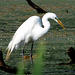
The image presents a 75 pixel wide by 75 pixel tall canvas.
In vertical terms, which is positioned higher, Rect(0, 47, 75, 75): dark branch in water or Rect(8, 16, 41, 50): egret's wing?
Rect(8, 16, 41, 50): egret's wing

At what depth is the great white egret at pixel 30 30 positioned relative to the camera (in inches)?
244

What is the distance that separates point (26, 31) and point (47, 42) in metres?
2.40

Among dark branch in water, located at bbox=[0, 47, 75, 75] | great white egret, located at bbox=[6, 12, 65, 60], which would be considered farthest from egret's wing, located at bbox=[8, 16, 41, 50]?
dark branch in water, located at bbox=[0, 47, 75, 75]

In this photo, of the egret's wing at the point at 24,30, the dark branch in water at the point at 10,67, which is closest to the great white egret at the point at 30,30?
the egret's wing at the point at 24,30

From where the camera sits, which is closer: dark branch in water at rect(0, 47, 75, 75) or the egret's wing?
dark branch in water at rect(0, 47, 75, 75)

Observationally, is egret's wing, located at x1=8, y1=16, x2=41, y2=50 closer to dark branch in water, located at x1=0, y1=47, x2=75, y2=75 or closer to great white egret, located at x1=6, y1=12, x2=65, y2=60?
great white egret, located at x1=6, y1=12, x2=65, y2=60

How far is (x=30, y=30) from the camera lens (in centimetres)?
635

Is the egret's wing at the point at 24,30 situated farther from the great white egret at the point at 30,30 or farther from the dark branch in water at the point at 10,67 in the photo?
the dark branch in water at the point at 10,67

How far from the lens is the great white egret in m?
6.19

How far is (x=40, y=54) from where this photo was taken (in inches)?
63.4

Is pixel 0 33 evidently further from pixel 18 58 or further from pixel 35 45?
pixel 18 58

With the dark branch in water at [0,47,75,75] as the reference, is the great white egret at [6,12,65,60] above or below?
above

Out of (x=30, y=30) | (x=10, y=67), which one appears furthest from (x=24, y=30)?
(x=10, y=67)

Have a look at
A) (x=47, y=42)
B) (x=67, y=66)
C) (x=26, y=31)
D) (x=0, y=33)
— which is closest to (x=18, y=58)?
(x=26, y=31)
